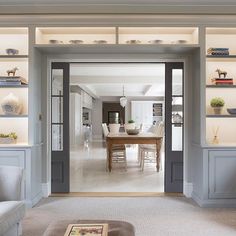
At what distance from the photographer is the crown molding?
13.1 feet

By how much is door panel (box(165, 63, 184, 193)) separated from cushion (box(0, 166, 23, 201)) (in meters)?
2.53

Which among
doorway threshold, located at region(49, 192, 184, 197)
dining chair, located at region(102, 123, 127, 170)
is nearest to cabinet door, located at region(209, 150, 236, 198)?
doorway threshold, located at region(49, 192, 184, 197)

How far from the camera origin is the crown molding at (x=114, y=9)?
13.1ft

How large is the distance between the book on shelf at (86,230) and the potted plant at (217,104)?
276 centimetres

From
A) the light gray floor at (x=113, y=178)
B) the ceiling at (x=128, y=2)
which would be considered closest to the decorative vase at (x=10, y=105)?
the ceiling at (x=128, y=2)

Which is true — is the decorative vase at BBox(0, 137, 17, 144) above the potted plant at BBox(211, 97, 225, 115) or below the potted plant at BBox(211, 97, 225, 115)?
below

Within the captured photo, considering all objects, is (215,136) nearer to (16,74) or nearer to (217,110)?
(217,110)

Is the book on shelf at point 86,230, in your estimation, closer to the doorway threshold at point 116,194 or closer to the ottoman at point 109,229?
the ottoman at point 109,229

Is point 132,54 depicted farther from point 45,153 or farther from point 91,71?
point 91,71

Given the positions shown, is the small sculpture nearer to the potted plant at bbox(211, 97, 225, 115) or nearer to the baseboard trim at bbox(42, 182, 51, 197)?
the potted plant at bbox(211, 97, 225, 115)

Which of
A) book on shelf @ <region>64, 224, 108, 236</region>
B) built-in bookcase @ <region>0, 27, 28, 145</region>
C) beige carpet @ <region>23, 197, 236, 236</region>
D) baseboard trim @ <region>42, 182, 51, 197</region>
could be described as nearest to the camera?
book on shelf @ <region>64, 224, 108, 236</region>

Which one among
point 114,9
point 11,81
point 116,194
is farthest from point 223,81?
point 11,81

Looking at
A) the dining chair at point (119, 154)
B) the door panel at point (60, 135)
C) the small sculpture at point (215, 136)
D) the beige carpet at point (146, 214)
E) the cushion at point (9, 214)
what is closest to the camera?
the cushion at point (9, 214)

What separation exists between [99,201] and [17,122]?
1727mm
